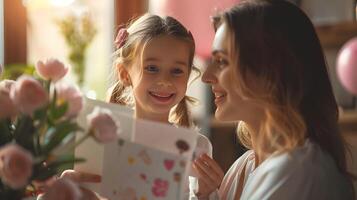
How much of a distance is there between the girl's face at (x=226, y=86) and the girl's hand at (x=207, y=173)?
130mm

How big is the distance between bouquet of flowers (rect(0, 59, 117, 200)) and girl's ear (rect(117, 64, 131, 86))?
64 centimetres

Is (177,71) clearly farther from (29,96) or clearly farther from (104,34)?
(104,34)

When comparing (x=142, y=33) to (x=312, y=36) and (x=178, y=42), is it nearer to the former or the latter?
(x=178, y=42)

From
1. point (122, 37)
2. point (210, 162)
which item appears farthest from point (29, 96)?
point (122, 37)

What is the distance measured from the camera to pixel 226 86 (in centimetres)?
132

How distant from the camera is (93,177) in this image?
1.25 metres

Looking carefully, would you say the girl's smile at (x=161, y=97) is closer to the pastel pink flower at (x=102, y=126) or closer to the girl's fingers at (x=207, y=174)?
the girl's fingers at (x=207, y=174)

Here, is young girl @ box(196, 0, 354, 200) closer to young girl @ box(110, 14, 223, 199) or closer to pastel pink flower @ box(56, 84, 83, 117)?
young girl @ box(110, 14, 223, 199)

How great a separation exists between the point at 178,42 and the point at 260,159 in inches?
15.5

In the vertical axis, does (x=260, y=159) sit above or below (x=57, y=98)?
below

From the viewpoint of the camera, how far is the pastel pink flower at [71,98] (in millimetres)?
981

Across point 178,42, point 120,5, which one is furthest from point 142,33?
point 120,5

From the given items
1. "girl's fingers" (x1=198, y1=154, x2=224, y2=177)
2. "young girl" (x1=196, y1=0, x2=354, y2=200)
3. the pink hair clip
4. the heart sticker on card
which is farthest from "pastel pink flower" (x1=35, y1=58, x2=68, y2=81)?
the pink hair clip

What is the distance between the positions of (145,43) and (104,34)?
6.00ft
